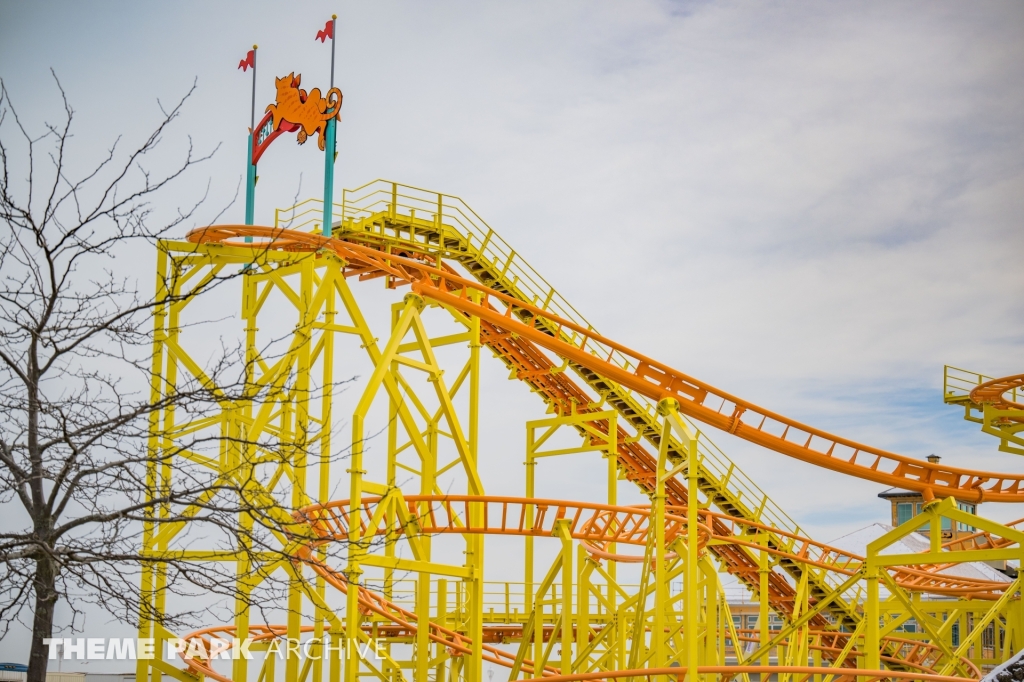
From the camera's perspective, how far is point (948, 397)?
2369 centimetres

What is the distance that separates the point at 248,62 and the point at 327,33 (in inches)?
99.3

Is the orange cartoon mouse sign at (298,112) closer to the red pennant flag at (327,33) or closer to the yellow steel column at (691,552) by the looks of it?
the red pennant flag at (327,33)

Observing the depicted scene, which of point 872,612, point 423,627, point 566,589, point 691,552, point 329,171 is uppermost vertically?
point 329,171

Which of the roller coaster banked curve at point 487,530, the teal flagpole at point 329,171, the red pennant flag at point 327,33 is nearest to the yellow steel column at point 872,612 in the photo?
the roller coaster banked curve at point 487,530

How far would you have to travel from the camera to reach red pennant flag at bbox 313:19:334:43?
67.0ft

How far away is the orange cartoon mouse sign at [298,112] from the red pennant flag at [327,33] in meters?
0.74

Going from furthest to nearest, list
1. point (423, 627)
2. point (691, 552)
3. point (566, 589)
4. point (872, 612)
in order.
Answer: point (872, 612), point (566, 589), point (423, 627), point (691, 552)

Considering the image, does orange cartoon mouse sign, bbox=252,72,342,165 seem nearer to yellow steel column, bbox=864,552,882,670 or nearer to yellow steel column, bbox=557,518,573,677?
yellow steel column, bbox=557,518,573,677

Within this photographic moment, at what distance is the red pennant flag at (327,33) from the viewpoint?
20.4 metres

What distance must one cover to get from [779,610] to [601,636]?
1106 cm

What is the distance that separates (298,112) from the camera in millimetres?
20266

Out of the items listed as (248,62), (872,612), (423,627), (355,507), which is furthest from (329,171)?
(872,612)

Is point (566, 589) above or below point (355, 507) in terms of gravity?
below

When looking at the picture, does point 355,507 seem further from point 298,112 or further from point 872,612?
point 872,612
